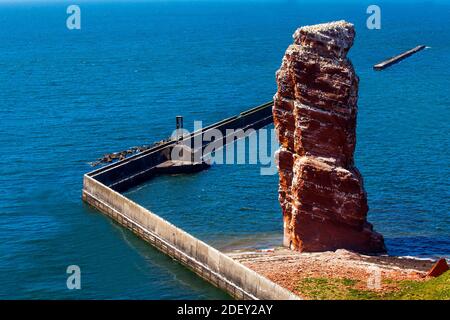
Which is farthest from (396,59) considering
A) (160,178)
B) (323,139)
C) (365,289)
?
(365,289)

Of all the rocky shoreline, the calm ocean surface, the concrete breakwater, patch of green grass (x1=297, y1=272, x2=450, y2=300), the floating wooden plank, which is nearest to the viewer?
patch of green grass (x1=297, y1=272, x2=450, y2=300)

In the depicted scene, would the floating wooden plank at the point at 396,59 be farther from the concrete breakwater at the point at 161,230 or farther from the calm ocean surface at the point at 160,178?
the concrete breakwater at the point at 161,230

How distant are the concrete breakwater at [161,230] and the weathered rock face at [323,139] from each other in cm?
701

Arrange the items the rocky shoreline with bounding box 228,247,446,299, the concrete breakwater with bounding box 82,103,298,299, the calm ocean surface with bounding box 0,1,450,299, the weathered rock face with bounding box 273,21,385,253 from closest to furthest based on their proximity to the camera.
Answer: the rocky shoreline with bounding box 228,247,446,299, the concrete breakwater with bounding box 82,103,298,299, the weathered rock face with bounding box 273,21,385,253, the calm ocean surface with bounding box 0,1,450,299

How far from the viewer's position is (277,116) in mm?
60594

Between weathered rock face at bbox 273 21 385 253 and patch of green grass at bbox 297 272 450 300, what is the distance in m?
6.92

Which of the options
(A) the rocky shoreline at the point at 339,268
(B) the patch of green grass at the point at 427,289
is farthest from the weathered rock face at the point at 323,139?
(B) the patch of green grass at the point at 427,289

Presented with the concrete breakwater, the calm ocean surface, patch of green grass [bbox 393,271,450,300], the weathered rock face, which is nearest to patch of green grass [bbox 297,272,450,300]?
patch of green grass [bbox 393,271,450,300]

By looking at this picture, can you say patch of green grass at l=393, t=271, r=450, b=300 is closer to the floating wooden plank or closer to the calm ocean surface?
the calm ocean surface

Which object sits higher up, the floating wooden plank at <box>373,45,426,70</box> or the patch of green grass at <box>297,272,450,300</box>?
the floating wooden plank at <box>373,45,426,70</box>

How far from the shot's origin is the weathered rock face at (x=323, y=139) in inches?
2234

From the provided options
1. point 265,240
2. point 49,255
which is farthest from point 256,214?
point 49,255

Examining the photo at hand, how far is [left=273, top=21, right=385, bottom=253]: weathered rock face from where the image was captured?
186 ft

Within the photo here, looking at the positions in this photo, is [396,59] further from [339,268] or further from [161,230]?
[339,268]
